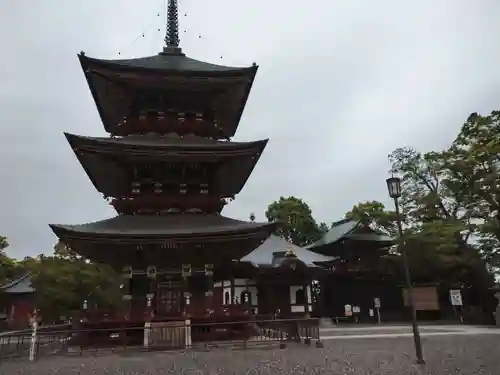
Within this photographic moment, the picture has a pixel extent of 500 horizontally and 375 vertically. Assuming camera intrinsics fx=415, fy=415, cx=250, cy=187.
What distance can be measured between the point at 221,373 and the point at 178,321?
6.79m

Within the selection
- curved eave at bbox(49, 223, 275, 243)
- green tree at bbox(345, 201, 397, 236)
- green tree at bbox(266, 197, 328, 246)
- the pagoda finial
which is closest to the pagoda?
curved eave at bbox(49, 223, 275, 243)

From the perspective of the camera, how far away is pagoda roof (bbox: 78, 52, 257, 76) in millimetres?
18953

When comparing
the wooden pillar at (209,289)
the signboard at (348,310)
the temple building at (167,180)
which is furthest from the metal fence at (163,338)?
the signboard at (348,310)

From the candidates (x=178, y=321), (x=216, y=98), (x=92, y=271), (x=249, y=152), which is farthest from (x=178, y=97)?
(x=92, y=271)

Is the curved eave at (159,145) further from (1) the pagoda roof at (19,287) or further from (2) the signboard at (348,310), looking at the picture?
(1) the pagoda roof at (19,287)

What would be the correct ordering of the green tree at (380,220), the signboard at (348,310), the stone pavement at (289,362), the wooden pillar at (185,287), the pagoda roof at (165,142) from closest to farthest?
the stone pavement at (289,362), the pagoda roof at (165,142), the wooden pillar at (185,287), the signboard at (348,310), the green tree at (380,220)

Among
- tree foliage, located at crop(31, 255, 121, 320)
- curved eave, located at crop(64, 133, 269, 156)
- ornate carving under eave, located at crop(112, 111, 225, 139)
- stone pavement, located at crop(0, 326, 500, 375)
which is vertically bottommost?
stone pavement, located at crop(0, 326, 500, 375)

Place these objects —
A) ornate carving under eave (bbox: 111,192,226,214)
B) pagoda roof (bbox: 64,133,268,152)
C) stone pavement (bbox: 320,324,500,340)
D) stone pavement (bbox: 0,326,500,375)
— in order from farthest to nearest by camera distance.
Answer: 1. stone pavement (bbox: 320,324,500,340)
2. ornate carving under eave (bbox: 111,192,226,214)
3. pagoda roof (bbox: 64,133,268,152)
4. stone pavement (bbox: 0,326,500,375)

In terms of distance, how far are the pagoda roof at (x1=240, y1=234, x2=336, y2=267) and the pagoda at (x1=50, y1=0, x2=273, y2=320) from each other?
35.8ft

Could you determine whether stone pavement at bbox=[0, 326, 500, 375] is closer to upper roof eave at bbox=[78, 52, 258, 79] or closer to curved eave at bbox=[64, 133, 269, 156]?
curved eave at bbox=[64, 133, 269, 156]

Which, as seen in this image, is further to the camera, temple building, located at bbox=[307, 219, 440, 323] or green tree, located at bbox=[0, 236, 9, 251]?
green tree, located at bbox=[0, 236, 9, 251]

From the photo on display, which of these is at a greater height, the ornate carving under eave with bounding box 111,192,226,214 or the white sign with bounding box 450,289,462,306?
the ornate carving under eave with bounding box 111,192,226,214

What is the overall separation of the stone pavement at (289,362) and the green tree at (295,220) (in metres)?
50.7

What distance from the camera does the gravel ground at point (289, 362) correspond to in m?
10.9
